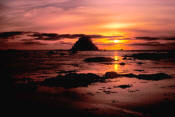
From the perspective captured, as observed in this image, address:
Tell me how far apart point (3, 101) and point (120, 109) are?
5.54 m

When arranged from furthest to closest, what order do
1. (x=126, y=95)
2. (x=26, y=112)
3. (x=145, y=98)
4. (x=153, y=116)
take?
(x=126, y=95) → (x=145, y=98) → (x=26, y=112) → (x=153, y=116)

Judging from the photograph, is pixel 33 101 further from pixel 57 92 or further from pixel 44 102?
pixel 57 92

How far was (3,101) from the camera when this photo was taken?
775 centimetres

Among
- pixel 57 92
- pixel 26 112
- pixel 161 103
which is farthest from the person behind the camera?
pixel 57 92

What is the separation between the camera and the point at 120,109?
6.65 meters

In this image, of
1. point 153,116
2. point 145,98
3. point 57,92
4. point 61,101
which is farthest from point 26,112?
point 145,98

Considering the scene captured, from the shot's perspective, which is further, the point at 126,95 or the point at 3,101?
the point at 126,95

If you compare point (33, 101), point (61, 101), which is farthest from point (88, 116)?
point (33, 101)

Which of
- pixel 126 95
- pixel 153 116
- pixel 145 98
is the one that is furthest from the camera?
pixel 126 95

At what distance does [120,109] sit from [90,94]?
Answer: 283cm

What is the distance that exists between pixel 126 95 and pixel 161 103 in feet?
6.30

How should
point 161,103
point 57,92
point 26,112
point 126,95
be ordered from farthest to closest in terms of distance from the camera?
1. point 57,92
2. point 126,95
3. point 161,103
4. point 26,112

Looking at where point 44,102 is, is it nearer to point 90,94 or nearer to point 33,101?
point 33,101

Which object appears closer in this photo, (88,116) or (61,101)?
(88,116)
